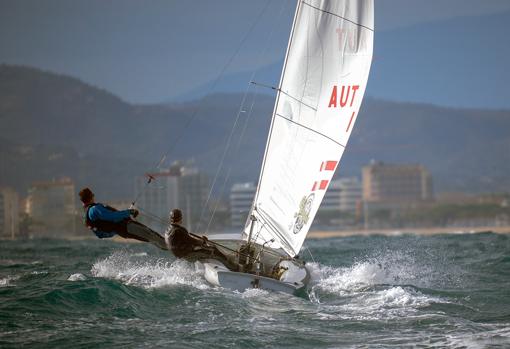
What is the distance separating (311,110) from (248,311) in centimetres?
352

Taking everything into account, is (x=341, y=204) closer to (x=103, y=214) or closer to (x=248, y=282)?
(x=103, y=214)

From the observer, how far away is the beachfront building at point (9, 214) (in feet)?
215

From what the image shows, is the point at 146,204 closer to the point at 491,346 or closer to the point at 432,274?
the point at 432,274

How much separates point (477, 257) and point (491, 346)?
1055 centimetres

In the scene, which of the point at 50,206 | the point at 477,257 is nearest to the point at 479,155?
the point at 50,206

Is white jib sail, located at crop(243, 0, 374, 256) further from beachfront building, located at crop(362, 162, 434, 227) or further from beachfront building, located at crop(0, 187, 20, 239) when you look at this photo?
beachfront building, located at crop(362, 162, 434, 227)

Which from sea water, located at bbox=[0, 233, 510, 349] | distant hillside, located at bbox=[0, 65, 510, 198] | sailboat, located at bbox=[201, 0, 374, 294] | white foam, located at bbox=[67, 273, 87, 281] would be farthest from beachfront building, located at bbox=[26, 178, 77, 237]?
sailboat, located at bbox=[201, 0, 374, 294]

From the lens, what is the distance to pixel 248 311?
10.5 meters

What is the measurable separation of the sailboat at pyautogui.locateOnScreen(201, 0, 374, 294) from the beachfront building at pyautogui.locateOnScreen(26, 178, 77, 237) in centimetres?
5433

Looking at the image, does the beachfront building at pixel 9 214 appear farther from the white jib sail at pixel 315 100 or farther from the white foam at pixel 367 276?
the white jib sail at pixel 315 100

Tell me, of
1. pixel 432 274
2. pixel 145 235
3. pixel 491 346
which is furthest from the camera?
pixel 432 274

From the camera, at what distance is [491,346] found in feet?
28.2

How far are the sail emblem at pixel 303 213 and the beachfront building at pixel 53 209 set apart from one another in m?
54.4

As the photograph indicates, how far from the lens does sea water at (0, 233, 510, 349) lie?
29.6 ft
